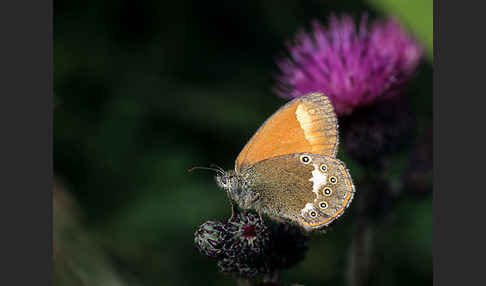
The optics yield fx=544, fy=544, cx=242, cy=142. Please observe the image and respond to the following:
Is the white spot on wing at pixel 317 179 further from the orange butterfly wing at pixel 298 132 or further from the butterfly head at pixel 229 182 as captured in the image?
the butterfly head at pixel 229 182

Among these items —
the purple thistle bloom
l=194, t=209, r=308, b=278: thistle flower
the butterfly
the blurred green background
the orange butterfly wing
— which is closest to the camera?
l=194, t=209, r=308, b=278: thistle flower

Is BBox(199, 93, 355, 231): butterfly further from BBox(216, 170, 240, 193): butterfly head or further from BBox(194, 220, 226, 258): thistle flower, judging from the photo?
BBox(194, 220, 226, 258): thistle flower

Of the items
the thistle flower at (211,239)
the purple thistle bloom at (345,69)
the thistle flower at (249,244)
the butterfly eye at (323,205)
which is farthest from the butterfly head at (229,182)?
the purple thistle bloom at (345,69)

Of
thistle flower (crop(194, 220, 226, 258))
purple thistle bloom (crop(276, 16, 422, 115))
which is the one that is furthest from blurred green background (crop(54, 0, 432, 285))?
thistle flower (crop(194, 220, 226, 258))

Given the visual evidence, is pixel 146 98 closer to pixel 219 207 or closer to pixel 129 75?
pixel 129 75

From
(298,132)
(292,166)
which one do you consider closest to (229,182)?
(292,166)

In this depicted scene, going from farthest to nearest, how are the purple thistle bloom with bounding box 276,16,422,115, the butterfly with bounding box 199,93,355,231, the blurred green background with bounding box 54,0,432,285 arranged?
the blurred green background with bounding box 54,0,432,285 < the purple thistle bloom with bounding box 276,16,422,115 < the butterfly with bounding box 199,93,355,231

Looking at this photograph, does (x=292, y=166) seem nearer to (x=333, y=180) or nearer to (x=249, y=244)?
(x=333, y=180)
